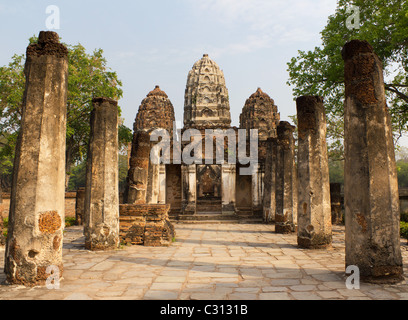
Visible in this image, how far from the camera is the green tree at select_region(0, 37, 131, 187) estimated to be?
1692cm

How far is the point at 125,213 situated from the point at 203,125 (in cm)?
2471

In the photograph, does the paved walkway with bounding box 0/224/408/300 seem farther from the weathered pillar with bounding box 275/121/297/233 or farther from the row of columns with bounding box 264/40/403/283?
the weathered pillar with bounding box 275/121/297/233

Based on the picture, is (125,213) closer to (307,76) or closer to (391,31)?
(307,76)

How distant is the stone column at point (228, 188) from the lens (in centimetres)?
1588

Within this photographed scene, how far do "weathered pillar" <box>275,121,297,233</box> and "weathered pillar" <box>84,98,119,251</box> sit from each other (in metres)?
5.54

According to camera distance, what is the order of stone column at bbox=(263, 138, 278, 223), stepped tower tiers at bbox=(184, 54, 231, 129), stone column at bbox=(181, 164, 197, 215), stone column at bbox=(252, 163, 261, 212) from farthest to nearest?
stepped tower tiers at bbox=(184, 54, 231, 129), stone column at bbox=(252, 163, 261, 212), stone column at bbox=(181, 164, 197, 215), stone column at bbox=(263, 138, 278, 223)

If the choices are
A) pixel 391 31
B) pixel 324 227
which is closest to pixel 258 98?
pixel 391 31

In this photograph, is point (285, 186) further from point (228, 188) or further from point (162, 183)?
point (162, 183)

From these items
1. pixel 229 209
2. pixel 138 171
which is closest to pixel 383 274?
pixel 138 171

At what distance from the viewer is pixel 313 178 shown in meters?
7.50

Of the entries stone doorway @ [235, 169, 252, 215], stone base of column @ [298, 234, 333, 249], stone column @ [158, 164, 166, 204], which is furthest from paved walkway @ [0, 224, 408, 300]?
stone doorway @ [235, 169, 252, 215]

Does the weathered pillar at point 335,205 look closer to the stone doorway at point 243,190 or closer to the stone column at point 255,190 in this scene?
the stone column at point 255,190

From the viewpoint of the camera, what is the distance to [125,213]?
810 centimetres
